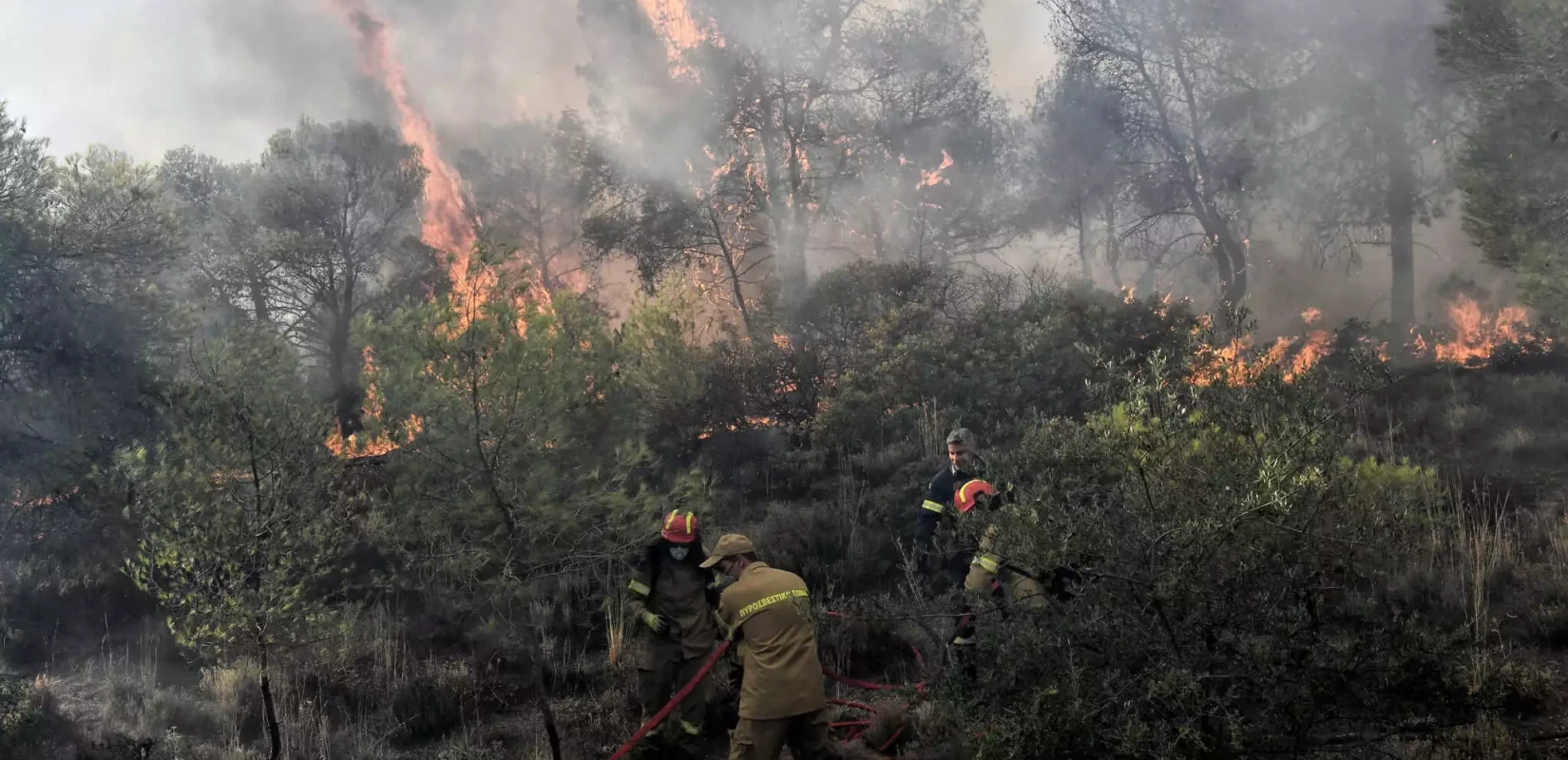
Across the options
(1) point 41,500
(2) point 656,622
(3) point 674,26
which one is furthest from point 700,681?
(3) point 674,26

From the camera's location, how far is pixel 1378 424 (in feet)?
45.5

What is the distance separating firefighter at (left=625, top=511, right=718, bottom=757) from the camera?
666cm

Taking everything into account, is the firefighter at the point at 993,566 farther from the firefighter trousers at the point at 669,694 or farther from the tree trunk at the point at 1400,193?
the tree trunk at the point at 1400,193

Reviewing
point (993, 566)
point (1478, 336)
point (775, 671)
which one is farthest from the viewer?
point (1478, 336)

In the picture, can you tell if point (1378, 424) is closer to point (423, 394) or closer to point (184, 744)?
point (423, 394)

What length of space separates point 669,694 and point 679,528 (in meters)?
1.32

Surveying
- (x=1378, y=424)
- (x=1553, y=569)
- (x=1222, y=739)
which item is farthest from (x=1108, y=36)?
(x=1222, y=739)

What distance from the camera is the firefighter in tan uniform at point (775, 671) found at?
520 centimetres

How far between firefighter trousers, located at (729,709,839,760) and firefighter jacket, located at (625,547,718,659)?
4.44 feet

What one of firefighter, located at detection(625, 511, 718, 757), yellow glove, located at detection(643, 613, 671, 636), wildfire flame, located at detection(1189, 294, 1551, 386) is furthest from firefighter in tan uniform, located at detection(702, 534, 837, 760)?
wildfire flame, located at detection(1189, 294, 1551, 386)

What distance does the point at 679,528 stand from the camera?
658 centimetres

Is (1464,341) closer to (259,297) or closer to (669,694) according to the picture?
(669,694)

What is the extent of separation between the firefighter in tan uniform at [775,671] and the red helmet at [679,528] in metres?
1.19

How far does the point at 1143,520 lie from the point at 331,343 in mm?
22200
